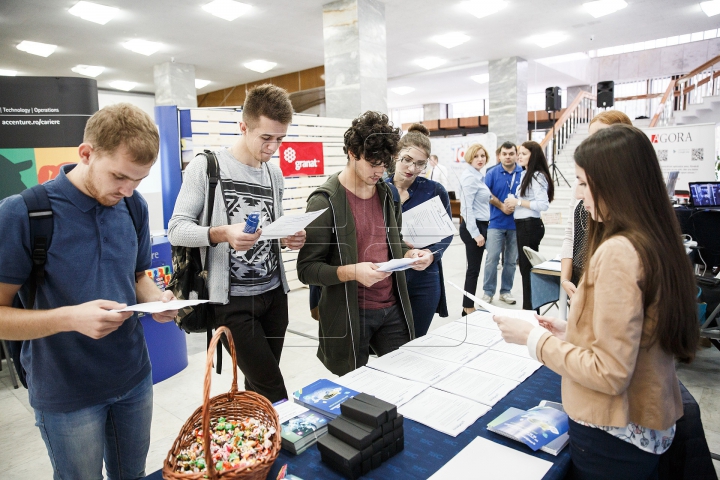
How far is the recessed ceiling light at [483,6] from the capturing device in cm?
743

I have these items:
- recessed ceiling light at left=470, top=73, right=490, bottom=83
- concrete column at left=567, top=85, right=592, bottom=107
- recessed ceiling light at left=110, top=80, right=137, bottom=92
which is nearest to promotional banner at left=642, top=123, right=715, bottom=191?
recessed ceiling light at left=470, top=73, right=490, bottom=83

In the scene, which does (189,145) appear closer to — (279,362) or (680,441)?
(279,362)

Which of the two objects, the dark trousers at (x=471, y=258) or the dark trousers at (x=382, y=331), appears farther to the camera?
the dark trousers at (x=471, y=258)

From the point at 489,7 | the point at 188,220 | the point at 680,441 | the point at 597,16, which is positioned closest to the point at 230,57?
the point at 489,7

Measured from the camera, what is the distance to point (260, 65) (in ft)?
37.4

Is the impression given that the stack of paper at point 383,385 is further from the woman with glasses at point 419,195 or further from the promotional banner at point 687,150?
the promotional banner at point 687,150

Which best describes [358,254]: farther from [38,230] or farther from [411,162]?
[38,230]

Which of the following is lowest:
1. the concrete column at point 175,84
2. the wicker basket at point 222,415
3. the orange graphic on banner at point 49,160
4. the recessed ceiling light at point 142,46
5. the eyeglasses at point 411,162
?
the wicker basket at point 222,415

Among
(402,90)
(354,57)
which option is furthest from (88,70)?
(402,90)

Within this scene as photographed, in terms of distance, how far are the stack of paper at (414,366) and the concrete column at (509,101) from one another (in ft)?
33.3

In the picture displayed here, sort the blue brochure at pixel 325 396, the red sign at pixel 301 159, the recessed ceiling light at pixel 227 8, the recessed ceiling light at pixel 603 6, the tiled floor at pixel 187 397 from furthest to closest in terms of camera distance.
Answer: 1. the recessed ceiling light at pixel 603 6
2. the recessed ceiling light at pixel 227 8
3. the red sign at pixel 301 159
4. the tiled floor at pixel 187 397
5. the blue brochure at pixel 325 396

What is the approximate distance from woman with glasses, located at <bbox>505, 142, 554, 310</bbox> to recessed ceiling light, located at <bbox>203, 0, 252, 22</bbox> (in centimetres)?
502

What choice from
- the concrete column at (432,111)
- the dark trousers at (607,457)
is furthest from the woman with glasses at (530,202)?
the concrete column at (432,111)

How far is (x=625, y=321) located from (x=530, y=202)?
139 inches
